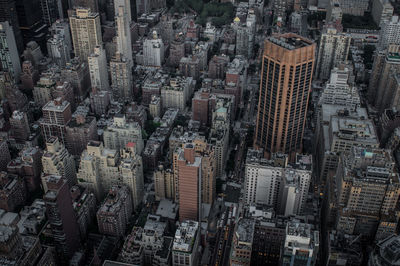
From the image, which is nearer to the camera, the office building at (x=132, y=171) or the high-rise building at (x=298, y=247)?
the high-rise building at (x=298, y=247)

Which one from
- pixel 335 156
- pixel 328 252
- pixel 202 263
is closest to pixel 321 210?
pixel 335 156

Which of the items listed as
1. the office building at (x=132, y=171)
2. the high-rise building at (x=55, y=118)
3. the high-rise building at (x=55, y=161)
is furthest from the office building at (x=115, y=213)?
the high-rise building at (x=55, y=118)

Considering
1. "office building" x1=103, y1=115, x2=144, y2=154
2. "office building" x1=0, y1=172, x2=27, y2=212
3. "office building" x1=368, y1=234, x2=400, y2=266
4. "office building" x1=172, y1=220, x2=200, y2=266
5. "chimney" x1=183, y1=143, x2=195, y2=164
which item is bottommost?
"office building" x1=0, y1=172, x2=27, y2=212

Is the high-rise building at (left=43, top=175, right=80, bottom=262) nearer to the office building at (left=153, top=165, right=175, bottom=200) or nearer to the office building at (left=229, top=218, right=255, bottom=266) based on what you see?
the office building at (left=153, top=165, right=175, bottom=200)

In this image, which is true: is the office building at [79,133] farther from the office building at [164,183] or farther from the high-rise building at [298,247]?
the high-rise building at [298,247]

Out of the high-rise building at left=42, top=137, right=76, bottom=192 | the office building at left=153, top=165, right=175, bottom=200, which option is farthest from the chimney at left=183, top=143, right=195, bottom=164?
the high-rise building at left=42, top=137, right=76, bottom=192

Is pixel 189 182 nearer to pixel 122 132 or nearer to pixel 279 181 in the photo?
pixel 279 181

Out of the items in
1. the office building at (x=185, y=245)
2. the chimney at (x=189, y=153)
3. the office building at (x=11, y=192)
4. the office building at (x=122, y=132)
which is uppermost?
the chimney at (x=189, y=153)
